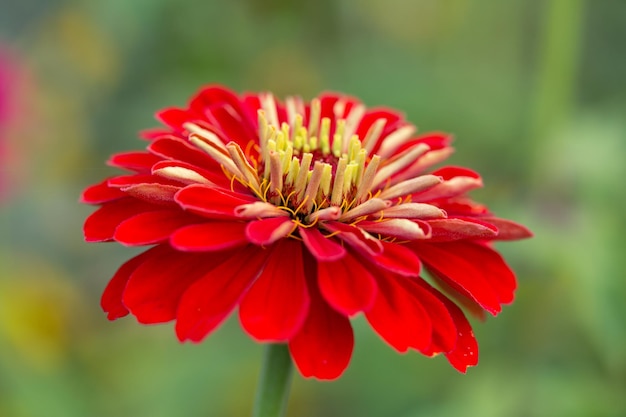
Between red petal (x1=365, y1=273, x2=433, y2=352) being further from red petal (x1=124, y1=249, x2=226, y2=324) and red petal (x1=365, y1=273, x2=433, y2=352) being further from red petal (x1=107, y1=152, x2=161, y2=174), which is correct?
red petal (x1=107, y1=152, x2=161, y2=174)

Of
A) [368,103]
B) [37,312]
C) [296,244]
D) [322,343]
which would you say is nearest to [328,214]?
[296,244]

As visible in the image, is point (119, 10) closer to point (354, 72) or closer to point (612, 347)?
point (354, 72)

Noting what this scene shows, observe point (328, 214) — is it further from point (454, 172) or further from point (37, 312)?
point (37, 312)

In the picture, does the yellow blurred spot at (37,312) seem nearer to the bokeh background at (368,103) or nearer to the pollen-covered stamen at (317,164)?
the bokeh background at (368,103)

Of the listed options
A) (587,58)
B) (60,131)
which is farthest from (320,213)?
(587,58)

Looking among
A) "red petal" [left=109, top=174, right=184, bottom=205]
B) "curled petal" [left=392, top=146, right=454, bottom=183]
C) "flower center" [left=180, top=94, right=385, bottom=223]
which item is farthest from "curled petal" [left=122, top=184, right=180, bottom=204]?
"curled petal" [left=392, top=146, right=454, bottom=183]
